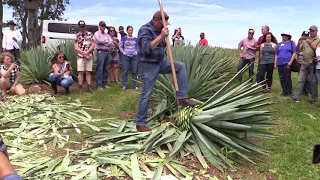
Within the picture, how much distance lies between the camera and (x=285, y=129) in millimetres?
5988

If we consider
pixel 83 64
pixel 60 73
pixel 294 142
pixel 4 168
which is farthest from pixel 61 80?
pixel 4 168

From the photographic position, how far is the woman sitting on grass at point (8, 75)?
8.22 m

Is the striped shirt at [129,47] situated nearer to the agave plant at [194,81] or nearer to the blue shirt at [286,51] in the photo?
the agave plant at [194,81]

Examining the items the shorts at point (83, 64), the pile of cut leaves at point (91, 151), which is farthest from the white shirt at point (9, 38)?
the pile of cut leaves at point (91, 151)

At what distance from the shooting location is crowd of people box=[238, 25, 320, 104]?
25.3 feet

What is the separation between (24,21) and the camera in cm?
3278

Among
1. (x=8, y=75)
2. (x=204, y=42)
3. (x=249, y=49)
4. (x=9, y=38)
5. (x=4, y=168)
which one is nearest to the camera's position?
(x=4, y=168)

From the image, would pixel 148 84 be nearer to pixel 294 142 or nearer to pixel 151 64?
pixel 151 64

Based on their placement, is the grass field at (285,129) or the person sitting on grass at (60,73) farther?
the person sitting on grass at (60,73)

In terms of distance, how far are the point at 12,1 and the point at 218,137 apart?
33.5 m

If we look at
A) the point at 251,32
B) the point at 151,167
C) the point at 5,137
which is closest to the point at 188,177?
the point at 151,167

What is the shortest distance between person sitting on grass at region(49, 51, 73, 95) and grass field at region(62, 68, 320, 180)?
37 cm

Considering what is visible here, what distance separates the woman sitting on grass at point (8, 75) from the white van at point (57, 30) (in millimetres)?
5986

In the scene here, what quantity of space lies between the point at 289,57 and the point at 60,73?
572cm
